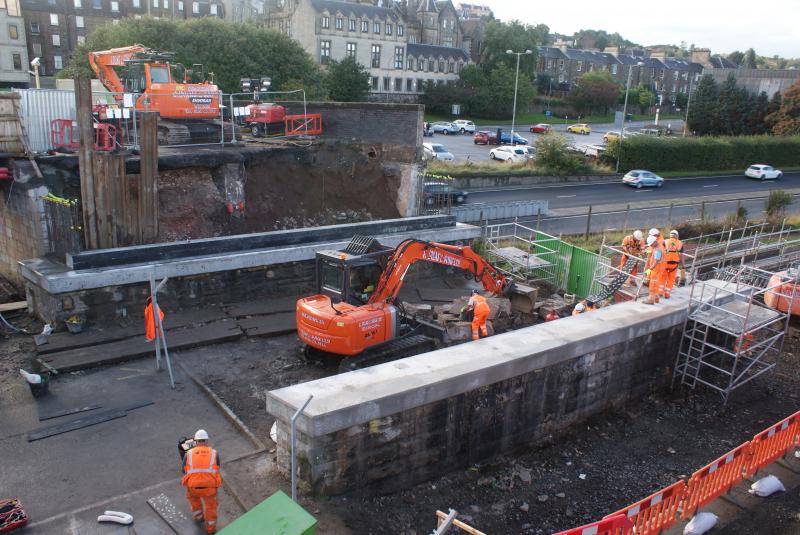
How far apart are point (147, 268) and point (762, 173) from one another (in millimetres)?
45931

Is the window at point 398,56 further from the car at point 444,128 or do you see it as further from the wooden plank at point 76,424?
the wooden plank at point 76,424

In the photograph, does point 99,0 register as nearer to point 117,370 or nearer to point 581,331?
point 117,370

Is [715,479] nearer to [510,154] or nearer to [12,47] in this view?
[510,154]

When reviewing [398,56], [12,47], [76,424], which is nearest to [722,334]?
[76,424]

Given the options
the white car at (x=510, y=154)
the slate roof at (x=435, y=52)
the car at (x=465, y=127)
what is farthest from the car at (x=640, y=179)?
the slate roof at (x=435, y=52)

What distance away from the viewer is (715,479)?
353 inches

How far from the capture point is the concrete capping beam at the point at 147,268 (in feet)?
43.3

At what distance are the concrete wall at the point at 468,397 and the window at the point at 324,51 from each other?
183 ft

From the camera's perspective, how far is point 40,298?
45.1 ft

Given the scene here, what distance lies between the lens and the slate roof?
234ft

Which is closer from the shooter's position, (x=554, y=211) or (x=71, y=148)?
(x=71, y=148)

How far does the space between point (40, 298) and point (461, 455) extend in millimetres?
9699

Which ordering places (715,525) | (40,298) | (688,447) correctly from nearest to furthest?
(715,525), (688,447), (40,298)

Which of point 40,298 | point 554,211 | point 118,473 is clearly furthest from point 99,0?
point 118,473
